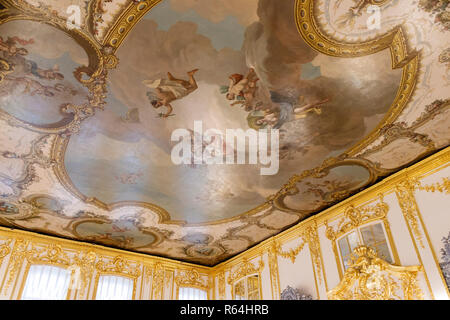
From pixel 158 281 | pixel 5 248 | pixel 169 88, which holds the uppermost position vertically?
pixel 169 88

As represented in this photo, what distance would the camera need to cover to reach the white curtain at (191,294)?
42.8 ft

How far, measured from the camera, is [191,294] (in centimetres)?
1334

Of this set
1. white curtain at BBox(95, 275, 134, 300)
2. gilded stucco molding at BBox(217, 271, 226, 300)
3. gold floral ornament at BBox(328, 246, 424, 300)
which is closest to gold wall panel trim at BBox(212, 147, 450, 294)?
gold floral ornament at BBox(328, 246, 424, 300)

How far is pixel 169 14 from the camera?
190 inches

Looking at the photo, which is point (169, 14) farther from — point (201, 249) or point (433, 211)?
point (201, 249)

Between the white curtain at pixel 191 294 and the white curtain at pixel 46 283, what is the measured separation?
4330 mm

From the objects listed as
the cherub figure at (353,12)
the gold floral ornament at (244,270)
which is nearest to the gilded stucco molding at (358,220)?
the gold floral ornament at (244,270)

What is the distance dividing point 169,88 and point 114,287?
8.74 m

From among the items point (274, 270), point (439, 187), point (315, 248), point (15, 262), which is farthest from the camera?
point (274, 270)

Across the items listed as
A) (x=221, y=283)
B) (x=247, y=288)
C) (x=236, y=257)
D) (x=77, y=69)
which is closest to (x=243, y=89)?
(x=77, y=69)

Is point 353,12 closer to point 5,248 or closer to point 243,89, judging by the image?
point 243,89

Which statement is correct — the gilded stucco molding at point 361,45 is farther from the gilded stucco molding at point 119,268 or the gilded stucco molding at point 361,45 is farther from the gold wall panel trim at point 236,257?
the gilded stucco molding at point 119,268

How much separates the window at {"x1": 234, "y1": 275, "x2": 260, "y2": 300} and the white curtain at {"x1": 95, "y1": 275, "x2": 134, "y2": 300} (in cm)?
397

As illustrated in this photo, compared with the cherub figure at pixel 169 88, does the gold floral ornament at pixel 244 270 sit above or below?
below
